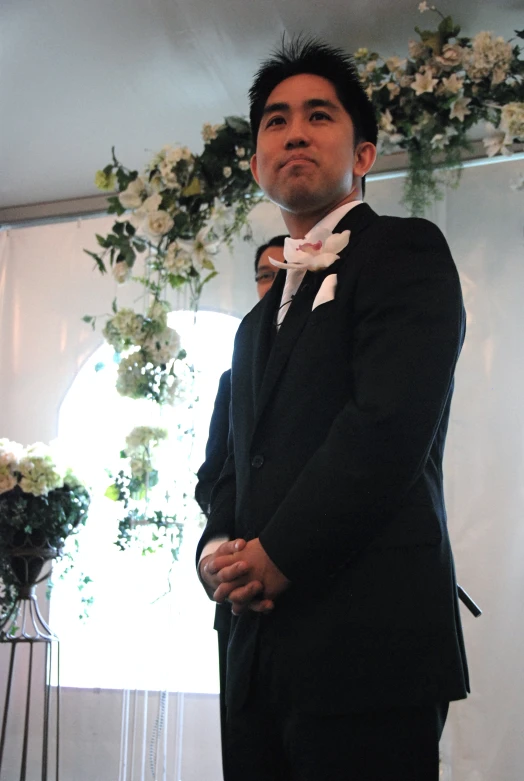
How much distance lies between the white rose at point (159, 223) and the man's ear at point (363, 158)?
1398 millimetres

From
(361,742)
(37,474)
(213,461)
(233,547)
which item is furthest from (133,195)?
(361,742)

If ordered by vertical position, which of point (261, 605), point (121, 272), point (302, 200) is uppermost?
point (121, 272)

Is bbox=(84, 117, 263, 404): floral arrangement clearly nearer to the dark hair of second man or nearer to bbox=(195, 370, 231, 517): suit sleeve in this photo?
bbox=(195, 370, 231, 517): suit sleeve

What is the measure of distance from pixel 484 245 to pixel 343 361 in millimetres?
1974

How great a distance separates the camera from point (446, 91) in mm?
2443

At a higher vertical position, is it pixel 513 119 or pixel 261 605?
pixel 513 119

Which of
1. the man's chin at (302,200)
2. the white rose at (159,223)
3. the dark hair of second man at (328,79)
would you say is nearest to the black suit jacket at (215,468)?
the man's chin at (302,200)

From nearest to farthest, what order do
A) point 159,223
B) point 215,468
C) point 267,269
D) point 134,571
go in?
point 215,468, point 267,269, point 159,223, point 134,571

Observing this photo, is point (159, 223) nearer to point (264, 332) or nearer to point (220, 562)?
point (264, 332)

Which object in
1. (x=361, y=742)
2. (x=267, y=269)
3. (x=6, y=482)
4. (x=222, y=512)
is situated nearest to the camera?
(x=361, y=742)

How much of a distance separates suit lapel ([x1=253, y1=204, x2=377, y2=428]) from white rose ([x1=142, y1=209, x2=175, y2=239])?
1.52m

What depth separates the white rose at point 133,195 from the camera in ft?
8.89

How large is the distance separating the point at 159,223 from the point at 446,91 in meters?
0.99

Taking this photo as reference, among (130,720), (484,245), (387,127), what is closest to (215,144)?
(387,127)
